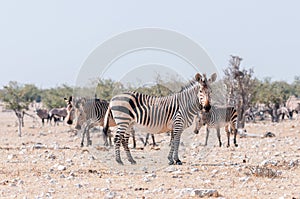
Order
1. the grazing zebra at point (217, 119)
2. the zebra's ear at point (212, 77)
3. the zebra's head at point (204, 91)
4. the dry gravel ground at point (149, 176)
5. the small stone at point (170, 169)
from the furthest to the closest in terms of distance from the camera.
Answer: the grazing zebra at point (217, 119) < the zebra's ear at point (212, 77) < the zebra's head at point (204, 91) < the small stone at point (170, 169) < the dry gravel ground at point (149, 176)

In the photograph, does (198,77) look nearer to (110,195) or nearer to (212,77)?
(212,77)

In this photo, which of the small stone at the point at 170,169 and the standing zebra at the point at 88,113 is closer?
the small stone at the point at 170,169

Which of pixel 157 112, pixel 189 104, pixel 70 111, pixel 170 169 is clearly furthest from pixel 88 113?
pixel 170 169

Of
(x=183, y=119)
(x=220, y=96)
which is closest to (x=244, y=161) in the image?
(x=183, y=119)

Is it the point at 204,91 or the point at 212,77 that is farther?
the point at 212,77

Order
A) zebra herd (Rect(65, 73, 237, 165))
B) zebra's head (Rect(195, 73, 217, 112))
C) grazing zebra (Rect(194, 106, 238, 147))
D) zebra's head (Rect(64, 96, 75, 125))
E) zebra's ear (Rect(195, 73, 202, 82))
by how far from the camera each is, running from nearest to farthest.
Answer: zebra's head (Rect(195, 73, 217, 112)), zebra's ear (Rect(195, 73, 202, 82)), zebra herd (Rect(65, 73, 237, 165)), zebra's head (Rect(64, 96, 75, 125)), grazing zebra (Rect(194, 106, 238, 147))

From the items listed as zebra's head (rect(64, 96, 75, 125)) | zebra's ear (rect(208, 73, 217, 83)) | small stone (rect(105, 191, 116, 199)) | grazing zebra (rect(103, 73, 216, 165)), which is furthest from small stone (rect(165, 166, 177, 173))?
zebra's head (rect(64, 96, 75, 125))

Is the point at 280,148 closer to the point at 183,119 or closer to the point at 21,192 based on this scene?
the point at 183,119

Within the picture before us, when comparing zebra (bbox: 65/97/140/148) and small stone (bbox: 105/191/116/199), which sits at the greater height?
zebra (bbox: 65/97/140/148)

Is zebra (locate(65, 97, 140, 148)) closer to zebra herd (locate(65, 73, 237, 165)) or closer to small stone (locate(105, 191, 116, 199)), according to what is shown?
zebra herd (locate(65, 73, 237, 165))

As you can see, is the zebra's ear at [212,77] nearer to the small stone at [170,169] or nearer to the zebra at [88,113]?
the small stone at [170,169]

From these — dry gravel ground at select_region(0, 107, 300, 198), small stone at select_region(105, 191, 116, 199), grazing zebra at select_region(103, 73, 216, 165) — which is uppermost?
grazing zebra at select_region(103, 73, 216, 165)

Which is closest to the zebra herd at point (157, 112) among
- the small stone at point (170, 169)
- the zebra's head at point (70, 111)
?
the small stone at point (170, 169)

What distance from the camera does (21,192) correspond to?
28.3ft
